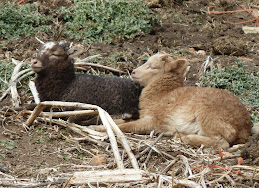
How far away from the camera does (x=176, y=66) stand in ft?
23.9

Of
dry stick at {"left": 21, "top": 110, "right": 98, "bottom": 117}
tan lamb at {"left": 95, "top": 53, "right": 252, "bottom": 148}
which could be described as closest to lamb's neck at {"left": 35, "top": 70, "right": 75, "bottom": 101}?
dry stick at {"left": 21, "top": 110, "right": 98, "bottom": 117}

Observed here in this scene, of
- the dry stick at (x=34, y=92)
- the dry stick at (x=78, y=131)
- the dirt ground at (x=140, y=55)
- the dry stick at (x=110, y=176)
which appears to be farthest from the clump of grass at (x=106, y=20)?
the dry stick at (x=110, y=176)

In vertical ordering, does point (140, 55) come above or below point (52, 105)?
below

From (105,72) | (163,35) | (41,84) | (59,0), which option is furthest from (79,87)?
(59,0)

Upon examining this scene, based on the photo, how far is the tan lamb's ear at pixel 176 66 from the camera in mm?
7238

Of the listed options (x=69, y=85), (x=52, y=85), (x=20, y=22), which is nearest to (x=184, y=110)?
(x=69, y=85)

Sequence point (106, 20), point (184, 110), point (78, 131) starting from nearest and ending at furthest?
point (78, 131)
point (184, 110)
point (106, 20)

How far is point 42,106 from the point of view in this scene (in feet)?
21.0

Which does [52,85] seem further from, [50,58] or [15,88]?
[15,88]

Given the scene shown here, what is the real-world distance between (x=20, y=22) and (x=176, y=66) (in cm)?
459

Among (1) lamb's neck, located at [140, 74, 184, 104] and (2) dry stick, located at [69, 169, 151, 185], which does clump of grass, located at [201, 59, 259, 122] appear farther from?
(2) dry stick, located at [69, 169, 151, 185]

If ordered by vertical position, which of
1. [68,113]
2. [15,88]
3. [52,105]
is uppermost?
[52,105]

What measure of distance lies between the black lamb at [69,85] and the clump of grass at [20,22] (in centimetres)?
309

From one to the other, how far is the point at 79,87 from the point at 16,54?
108 inches
